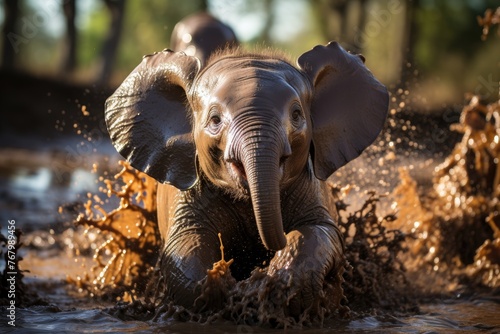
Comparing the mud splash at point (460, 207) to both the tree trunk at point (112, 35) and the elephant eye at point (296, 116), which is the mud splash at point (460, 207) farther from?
the tree trunk at point (112, 35)

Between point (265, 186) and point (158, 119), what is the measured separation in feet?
5.71

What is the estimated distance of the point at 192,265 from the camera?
6.95m

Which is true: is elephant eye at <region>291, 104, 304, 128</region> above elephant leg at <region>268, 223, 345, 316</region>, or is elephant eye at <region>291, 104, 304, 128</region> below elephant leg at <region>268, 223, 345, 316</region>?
above

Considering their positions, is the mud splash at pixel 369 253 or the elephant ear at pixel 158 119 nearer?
the mud splash at pixel 369 253

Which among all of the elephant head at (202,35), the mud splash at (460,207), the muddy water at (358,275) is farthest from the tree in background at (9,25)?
the mud splash at (460,207)

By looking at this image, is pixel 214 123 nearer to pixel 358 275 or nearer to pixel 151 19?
pixel 358 275

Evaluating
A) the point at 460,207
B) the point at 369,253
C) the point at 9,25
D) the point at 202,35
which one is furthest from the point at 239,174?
the point at 9,25

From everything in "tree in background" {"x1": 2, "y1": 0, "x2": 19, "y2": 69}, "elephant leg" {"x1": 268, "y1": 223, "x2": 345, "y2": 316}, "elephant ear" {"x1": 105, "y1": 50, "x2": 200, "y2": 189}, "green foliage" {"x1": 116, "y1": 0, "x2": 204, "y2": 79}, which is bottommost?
"elephant leg" {"x1": 268, "y1": 223, "x2": 345, "y2": 316}

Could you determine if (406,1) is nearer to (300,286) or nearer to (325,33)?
(325,33)

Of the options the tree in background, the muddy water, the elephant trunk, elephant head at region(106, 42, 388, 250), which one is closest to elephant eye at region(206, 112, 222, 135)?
elephant head at region(106, 42, 388, 250)

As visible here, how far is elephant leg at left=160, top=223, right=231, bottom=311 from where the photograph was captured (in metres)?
6.86

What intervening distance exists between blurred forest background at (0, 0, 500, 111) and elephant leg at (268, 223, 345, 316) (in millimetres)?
5238

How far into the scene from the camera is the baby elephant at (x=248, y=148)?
6.44m

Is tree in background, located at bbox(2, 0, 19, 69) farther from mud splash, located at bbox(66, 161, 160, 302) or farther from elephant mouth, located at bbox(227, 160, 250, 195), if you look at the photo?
elephant mouth, located at bbox(227, 160, 250, 195)
